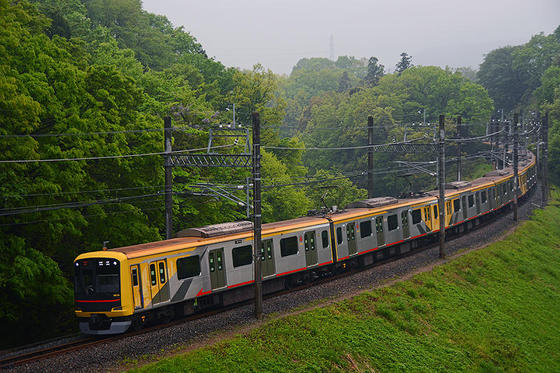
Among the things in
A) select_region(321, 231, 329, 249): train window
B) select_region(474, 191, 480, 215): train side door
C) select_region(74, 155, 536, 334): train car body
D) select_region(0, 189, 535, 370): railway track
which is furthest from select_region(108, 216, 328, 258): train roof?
select_region(474, 191, 480, 215): train side door

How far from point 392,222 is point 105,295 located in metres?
17.9

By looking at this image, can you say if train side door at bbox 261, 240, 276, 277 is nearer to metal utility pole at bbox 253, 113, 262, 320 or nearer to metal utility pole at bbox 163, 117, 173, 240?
metal utility pole at bbox 253, 113, 262, 320

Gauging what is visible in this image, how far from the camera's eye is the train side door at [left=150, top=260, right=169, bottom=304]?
18688 millimetres

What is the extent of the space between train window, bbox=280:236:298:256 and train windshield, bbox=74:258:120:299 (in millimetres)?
8063

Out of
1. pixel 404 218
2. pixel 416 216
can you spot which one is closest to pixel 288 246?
pixel 404 218

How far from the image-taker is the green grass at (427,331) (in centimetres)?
1702

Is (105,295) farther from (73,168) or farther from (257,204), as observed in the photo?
(73,168)

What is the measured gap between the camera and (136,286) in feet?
59.5

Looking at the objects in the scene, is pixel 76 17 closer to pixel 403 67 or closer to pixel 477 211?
pixel 477 211

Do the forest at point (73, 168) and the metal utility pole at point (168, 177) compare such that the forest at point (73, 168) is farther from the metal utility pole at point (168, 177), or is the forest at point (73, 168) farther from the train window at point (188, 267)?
the train window at point (188, 267)

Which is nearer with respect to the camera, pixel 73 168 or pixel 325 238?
pixel 73 168

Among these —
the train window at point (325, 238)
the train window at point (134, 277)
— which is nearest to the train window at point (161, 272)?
the train window at point (134, 277)

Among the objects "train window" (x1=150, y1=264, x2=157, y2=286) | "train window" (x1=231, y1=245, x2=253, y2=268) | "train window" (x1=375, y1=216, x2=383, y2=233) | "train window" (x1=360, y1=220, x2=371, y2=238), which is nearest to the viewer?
"train window" (x1=150, y1=264, x2=157, y2=286)

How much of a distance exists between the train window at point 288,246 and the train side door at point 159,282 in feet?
20.4
